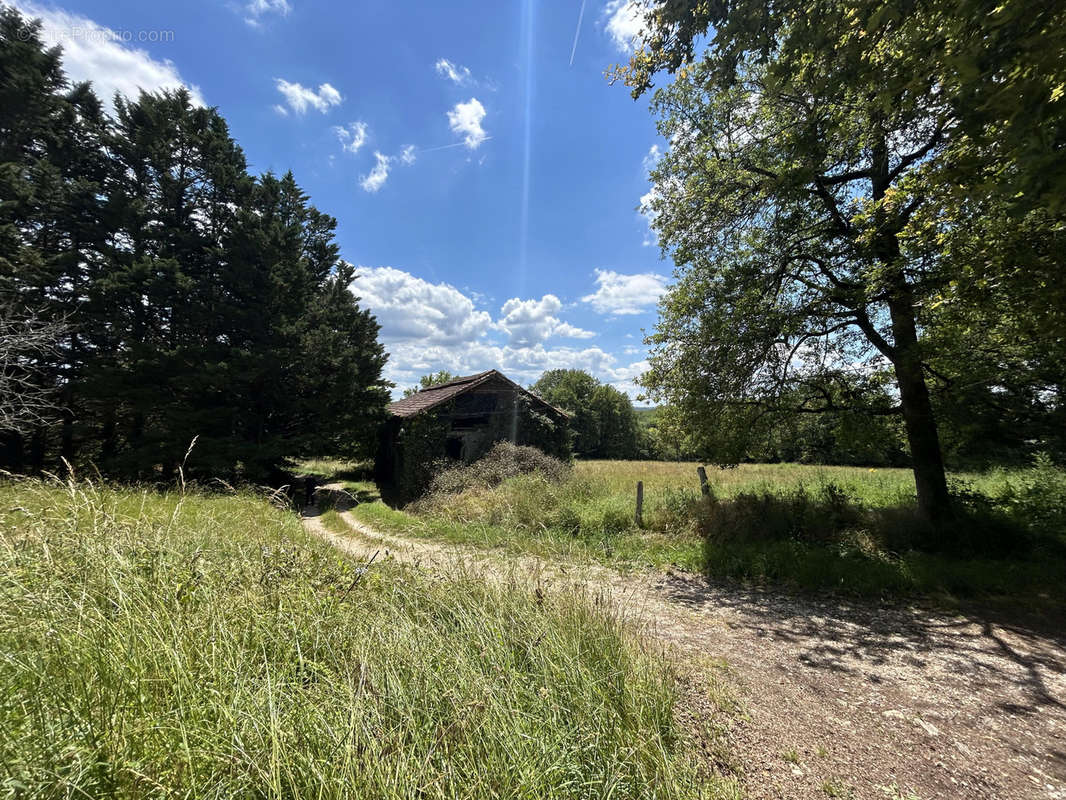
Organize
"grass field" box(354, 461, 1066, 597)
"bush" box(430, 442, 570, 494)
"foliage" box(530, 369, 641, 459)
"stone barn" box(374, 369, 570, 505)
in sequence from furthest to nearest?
"foliage" box(530, 369, 641, 459)
"stone barn" box(374, 369, 570, 505)
"bush" box(430, 442, 570, 494)
"grass field" box(354, 461, 1066, 597)

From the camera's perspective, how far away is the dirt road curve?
2629 millimetres

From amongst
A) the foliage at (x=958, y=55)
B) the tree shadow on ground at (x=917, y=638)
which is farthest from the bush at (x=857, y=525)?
the foliage at (x=958, y=55)

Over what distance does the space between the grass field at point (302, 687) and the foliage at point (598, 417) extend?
4221 cm

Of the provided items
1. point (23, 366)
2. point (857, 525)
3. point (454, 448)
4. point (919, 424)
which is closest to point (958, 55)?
point (919, 424)

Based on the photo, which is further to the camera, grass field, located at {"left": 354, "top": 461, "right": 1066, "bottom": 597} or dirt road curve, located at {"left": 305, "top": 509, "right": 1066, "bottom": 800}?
grass field, located at {"left": 354, "top": 461, "right": 1066, "bottom": 597}

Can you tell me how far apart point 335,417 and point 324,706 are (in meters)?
17.9

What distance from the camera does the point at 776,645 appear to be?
4508 millimetres

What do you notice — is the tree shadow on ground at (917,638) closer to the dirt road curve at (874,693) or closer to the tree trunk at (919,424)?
the dirt road curve at (874,693)

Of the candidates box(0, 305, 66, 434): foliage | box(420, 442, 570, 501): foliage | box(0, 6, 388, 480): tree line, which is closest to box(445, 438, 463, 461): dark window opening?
box(420, 442, 570, 501): foliage

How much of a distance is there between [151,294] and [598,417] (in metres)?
40.2

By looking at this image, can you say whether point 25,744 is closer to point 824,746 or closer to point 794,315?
point 824,746

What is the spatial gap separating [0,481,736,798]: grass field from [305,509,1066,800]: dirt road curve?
783 millimetres

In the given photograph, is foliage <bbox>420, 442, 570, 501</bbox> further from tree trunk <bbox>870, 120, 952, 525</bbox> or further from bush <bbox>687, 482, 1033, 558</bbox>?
tree trunk <bbox>870, 120, 952, 525</bbox>

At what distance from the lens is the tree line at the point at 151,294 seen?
1387 centimetres
